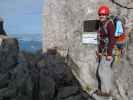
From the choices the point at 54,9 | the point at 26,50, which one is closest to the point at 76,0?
the point at 54,9

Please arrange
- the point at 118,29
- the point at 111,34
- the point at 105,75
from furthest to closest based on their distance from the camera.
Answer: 1. the point at 105,75
2. the point at 118,29
3. the point at 111,34

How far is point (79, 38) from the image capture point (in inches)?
514

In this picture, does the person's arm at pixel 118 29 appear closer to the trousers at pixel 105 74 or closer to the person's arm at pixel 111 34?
the person's arm at pixel 111 34

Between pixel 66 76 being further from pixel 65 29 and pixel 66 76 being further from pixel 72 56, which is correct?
pixel 65 29

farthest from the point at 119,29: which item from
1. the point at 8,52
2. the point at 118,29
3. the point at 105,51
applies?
the point at 8,52

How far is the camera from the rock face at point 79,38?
1200cm

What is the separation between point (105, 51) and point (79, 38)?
1.92 metres

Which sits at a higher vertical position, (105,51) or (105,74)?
(105,51)

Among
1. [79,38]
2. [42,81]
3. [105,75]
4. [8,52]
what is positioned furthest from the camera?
[8,52]

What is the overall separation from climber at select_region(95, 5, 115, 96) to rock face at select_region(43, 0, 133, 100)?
581 millimetres

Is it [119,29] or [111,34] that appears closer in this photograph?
[111,34]

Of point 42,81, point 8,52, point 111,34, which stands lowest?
point 42,81

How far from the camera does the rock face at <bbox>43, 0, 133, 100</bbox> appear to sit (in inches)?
472

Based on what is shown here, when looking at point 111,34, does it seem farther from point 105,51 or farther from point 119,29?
point 105,51
